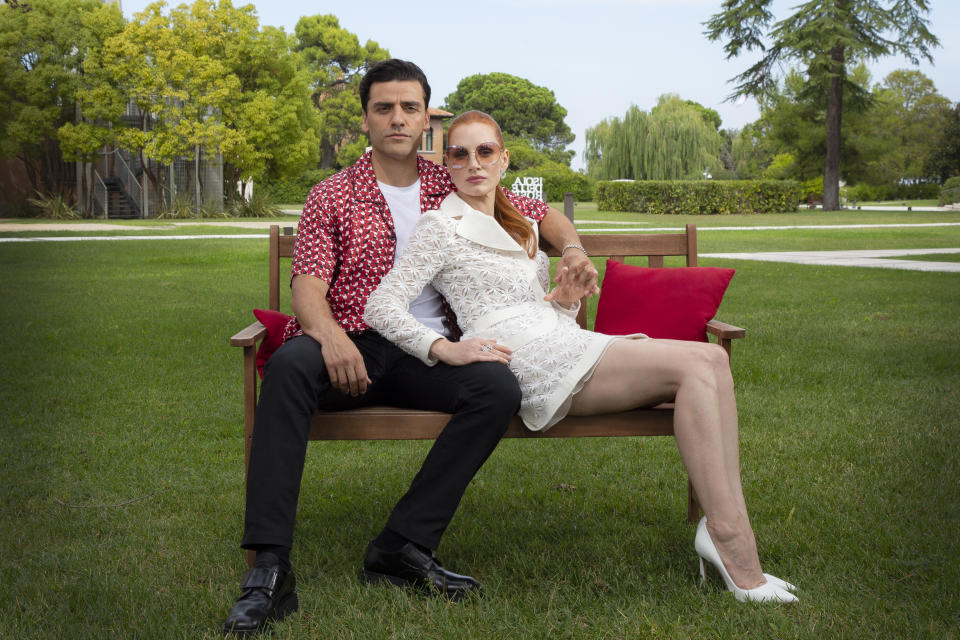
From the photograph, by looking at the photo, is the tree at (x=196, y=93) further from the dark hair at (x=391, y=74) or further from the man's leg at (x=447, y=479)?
the man's leg at (x=447, y=479)

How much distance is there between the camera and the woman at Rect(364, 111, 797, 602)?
8.60ft

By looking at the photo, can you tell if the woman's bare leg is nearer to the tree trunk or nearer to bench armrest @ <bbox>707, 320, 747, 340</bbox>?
bench armrest @ <bbox>707, 320, 747, 340</bbox>

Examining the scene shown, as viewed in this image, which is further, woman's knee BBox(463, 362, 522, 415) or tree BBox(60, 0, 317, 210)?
tree BBox(60, 0, 317, 210)

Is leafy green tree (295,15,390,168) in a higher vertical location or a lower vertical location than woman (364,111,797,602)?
higher

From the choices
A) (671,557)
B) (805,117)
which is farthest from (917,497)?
(805,117)

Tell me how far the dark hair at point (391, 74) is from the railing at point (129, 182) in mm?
32302

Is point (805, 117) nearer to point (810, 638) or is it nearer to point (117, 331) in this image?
point (117, 331)

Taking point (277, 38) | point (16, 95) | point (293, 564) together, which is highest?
point (277, 38)

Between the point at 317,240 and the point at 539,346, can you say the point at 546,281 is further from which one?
the point at 317,240

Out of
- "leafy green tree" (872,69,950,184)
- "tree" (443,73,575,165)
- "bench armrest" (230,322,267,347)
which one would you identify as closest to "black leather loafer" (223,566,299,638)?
→ "bench armrest" (230,322,267,347)

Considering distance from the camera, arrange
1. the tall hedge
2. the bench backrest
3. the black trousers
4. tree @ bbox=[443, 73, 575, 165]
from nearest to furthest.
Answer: the black trousers → the bench backrest → the tall hedge → tree @ bbox=[443, 73, 575, 165]

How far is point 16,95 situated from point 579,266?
3511 centimetres

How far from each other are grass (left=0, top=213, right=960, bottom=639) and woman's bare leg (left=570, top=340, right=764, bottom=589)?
199 millimetres

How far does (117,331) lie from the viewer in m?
7.86
